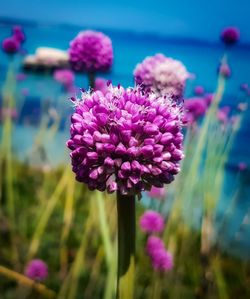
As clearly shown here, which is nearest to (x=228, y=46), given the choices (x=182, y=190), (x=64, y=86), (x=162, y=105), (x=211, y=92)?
(x=211, y=92)

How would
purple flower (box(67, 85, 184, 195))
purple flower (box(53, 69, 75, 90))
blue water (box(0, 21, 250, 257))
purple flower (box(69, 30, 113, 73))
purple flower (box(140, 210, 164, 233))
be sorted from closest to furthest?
1. purple flower (box(67, 85, 184, 195))
2. purple flower (box(69, 30, 113, 73))
3. purple flower (box(140, 210, 164, 233))
4. blue water (box(0, 21, 250, 257))
5. purple flower (box(53, 69, 75, 90))

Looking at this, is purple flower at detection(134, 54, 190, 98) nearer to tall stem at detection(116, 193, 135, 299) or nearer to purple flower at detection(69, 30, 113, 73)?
purple flower at detection(69, 30, 113, 73)

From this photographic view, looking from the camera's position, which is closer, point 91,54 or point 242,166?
point 91,54

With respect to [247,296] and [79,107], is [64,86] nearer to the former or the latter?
[247,296]

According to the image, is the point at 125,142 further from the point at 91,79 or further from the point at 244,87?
the point at 244,87

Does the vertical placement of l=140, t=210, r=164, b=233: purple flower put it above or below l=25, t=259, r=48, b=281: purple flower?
above

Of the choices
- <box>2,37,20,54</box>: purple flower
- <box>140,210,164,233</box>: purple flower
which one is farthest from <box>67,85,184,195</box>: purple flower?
<box>2,37,20,54</box>: purple flower

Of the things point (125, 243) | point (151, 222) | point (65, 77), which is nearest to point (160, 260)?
point (151, 222)
